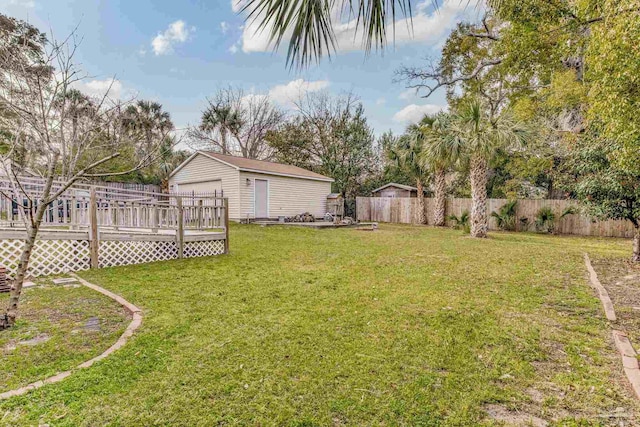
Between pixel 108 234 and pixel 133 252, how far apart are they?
2.02 ft

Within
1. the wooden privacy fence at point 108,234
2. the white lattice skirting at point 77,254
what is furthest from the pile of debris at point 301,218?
the white lattice skirting at point 77,254

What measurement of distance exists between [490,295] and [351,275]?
2.08 m

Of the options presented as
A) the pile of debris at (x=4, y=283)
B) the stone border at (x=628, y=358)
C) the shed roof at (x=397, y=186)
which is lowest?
the stone border at (x=628, y=358)

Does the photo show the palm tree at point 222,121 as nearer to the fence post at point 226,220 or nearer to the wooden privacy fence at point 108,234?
the wooden privacy fence at point 108,234

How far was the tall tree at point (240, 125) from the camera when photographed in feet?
83.0

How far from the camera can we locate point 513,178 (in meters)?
18.2

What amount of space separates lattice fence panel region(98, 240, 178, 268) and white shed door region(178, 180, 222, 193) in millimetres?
8559

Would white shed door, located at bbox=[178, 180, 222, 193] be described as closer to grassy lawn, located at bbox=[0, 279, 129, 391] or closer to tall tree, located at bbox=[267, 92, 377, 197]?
tall tree, located at bbox=[267, 92, 377, 197]

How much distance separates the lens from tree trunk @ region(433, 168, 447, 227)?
16.1 m

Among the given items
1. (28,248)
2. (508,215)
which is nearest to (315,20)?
(28,248)

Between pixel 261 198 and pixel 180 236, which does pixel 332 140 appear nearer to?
pixel 261 198

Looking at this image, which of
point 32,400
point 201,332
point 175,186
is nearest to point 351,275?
point 201,332

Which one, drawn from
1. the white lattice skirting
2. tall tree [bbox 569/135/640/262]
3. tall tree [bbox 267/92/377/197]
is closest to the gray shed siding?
the white lattice skirting

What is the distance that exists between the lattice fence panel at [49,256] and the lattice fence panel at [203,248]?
1.85m
